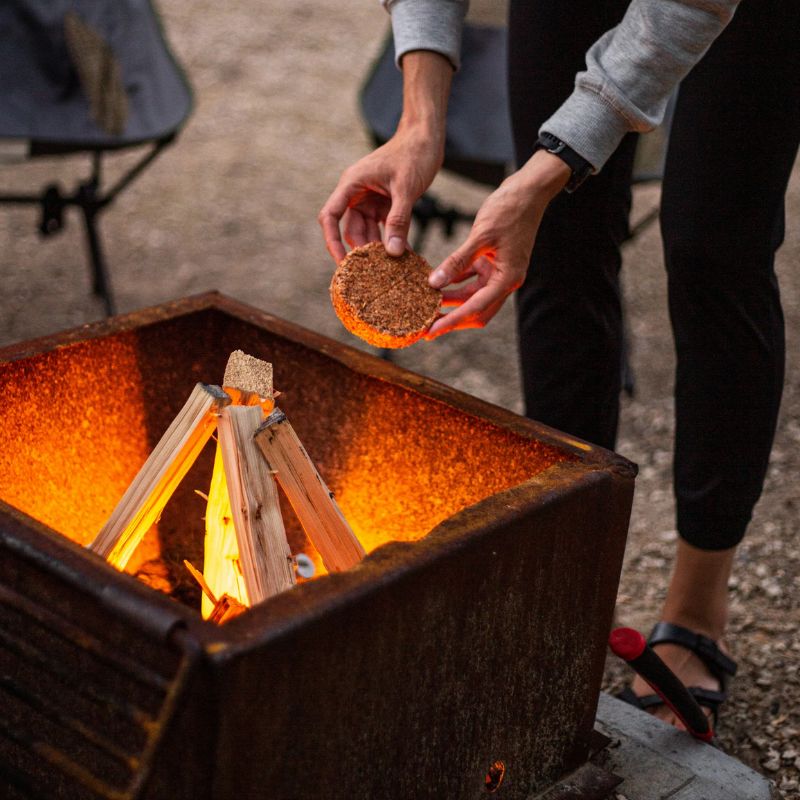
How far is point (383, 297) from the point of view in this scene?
138 centimetres

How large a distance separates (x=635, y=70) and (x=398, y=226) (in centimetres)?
34

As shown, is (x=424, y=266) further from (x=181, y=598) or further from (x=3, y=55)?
(x=3, y=55)

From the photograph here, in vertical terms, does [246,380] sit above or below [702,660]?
above

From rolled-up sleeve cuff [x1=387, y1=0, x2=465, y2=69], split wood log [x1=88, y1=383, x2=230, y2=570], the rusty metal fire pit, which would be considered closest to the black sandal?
the rusty metal fire pit

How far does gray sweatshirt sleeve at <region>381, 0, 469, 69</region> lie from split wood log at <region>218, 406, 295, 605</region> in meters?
0.61

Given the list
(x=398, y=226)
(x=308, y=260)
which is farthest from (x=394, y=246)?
(x=308, y=260)

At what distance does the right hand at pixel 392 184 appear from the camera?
4.66 ft

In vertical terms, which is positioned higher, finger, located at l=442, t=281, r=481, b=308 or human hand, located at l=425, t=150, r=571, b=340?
human hand, located at l=425, t=150, r=571, b=340

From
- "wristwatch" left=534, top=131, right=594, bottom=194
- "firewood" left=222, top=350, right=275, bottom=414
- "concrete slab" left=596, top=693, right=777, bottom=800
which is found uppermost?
"wristwatch" left=534, top=131, right=594, bottom=194

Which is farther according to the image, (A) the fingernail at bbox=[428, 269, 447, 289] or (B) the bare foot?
(B) the bare foot

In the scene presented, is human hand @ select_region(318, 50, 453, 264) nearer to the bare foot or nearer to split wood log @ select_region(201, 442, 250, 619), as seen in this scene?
split wood log @ select_region(201, 442, 250, 619)

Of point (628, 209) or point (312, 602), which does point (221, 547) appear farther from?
point (628, 209)

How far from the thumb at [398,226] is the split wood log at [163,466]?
0.31 metres

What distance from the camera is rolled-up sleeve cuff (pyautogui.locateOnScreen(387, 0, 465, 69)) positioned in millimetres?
1521
